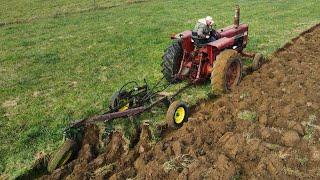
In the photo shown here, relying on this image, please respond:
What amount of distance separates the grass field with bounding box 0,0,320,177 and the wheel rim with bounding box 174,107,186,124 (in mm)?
1249

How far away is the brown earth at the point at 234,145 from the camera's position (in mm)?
6141

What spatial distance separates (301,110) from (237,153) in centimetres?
212

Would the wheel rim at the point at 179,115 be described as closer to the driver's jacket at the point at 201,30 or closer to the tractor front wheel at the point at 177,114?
the tractor front wheel at the point at 177,114

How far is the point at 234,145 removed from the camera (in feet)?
22.2

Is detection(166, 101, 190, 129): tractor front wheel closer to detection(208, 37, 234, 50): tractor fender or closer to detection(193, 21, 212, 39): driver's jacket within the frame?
detection(208, 37, 234, 50): tractor fender

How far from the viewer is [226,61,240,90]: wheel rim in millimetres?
9334

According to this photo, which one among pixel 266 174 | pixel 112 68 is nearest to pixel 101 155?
pixel 266 174

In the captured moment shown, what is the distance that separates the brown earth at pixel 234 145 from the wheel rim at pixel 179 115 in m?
0.23

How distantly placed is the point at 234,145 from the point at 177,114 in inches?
59.7

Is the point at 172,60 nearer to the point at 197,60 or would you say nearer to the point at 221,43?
the point at 197,60

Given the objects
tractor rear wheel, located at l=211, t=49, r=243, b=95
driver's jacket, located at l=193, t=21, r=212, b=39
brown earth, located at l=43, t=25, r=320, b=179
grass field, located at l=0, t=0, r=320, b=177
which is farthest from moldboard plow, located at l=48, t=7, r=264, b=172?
grass field, located at l=0, t=0, r=320, b=177

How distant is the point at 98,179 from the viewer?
626cm

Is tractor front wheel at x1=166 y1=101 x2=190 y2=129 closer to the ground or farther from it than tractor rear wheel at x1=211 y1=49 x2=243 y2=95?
closer to the ground

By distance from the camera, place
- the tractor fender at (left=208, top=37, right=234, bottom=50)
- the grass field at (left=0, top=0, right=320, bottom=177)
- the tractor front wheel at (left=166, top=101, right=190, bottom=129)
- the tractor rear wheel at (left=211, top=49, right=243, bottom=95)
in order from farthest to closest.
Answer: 1. the tractor fender at (left=208, top=37, right=234, bottom=50)
2. the tractor rear wheel at (left=211, top=49, right=243, bottom=95)
3. the grass field at (left=0, top=0, right=320, bottom=177)
4. the tractor front wheel at (left=166, top=101, right=190, bottom=129)
